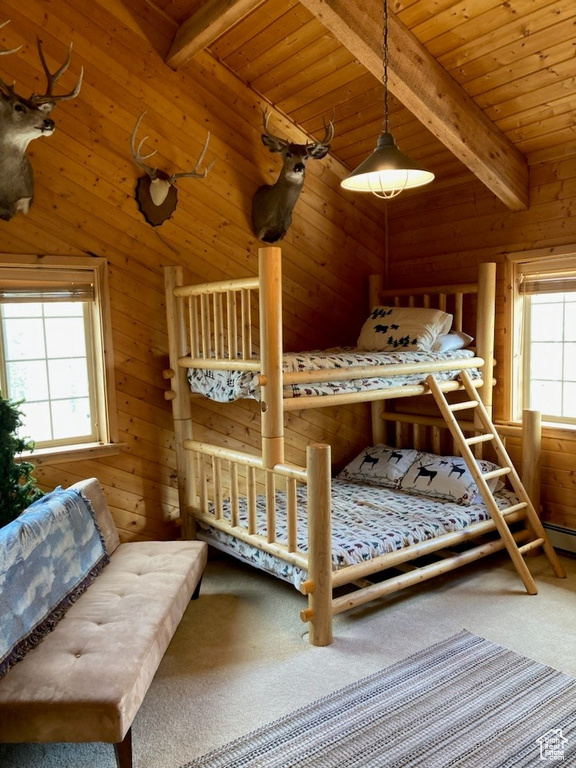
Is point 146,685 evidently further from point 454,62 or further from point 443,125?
point 454,62

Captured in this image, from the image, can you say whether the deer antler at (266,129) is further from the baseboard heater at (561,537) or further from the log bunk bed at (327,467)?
the baseboard heater at (561,537)

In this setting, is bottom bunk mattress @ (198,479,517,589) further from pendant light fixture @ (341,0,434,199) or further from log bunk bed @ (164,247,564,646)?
pendant light fixture @ (341,0,434,199)

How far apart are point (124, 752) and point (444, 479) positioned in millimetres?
2606

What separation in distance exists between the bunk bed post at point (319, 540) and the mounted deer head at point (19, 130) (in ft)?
6.72

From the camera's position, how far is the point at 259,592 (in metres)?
3.40

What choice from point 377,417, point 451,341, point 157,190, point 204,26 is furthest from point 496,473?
point 204,26

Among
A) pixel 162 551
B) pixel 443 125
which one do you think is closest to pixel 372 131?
pixel 443 125

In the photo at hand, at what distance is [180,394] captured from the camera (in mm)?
3676

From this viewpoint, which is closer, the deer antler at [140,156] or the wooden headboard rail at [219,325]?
the wooden headboard rail at [219,325]

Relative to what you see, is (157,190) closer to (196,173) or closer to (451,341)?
(196,173)

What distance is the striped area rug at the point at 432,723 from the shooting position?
2.05 metres

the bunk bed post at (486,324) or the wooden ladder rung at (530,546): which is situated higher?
the bunk bed post at (486,324)

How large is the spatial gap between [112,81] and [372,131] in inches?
67.6

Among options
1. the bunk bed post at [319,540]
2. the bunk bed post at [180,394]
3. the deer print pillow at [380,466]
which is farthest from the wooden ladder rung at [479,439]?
the bunk bed post at [180,394]
